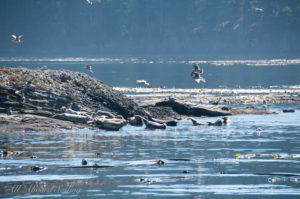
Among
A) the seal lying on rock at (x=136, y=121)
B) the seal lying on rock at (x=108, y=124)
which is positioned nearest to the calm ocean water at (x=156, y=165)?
the seal lying on rock at (x=108, y=124)

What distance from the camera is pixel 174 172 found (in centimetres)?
2434

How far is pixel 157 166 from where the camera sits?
25.6 meters

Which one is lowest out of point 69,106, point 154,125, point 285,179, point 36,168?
point 285,179

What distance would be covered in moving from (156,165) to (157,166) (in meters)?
0.21

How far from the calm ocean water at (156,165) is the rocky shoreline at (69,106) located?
150cm

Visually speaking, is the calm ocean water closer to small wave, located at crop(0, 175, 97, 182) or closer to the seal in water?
small wave, located at crop(0, 175, 97, 182)

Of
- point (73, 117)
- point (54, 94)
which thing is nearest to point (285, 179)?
point (73, 117)

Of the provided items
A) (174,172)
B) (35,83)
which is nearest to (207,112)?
(35,83)

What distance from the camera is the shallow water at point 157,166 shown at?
70.2 feet

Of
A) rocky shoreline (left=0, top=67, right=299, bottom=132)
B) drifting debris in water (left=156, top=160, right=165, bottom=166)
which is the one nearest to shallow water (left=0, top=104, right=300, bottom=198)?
drifting debris in water (left=156, top=160, right=165, bottom=166)

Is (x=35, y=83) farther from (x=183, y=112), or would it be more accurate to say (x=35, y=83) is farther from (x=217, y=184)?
(x=217, y=184)

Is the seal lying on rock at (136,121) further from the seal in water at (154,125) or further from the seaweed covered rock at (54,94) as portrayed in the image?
the seaweed covered rock at (54,94)

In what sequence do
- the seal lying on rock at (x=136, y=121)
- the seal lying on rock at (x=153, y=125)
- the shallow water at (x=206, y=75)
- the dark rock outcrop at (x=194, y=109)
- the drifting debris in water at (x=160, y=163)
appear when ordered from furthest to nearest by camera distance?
the shallow water at (x=206, y=75) < the dark rock outcrop at (x=194, y=109) < the seal lying on rock at (x=136, y=121) < the seal lying on rock at (x=153, y=125) < the drifting debris in water at (x=160, y=163)

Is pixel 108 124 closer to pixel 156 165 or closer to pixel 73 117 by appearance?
pixel 73 117
